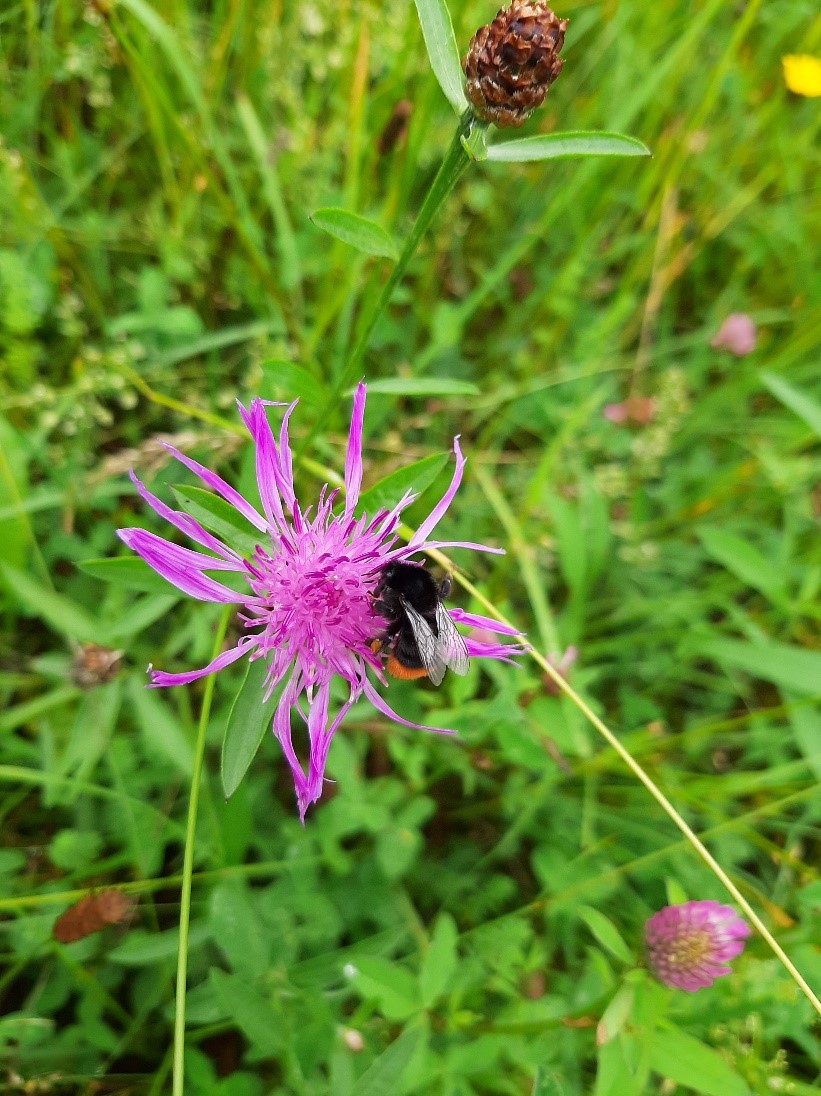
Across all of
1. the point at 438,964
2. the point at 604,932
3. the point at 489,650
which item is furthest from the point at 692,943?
the point at 489,650

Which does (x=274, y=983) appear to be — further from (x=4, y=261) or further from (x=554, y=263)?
(x=554, y=263)

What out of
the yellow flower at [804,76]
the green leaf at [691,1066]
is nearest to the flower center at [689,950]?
the green leaf at [691,1066]

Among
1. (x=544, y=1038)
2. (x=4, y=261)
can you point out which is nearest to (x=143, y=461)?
(x=4, y=261)

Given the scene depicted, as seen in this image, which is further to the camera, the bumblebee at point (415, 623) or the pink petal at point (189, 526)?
the bumblebee at point (415, 623)

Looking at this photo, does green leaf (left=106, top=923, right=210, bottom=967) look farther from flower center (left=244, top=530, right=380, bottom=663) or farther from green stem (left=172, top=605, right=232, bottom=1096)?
flower center (left=244, top=530, right=380, bottom=663)

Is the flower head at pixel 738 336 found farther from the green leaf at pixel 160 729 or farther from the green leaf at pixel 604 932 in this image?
the green leaf at pixel 160 729

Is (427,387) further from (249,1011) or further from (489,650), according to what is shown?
(249,1011)

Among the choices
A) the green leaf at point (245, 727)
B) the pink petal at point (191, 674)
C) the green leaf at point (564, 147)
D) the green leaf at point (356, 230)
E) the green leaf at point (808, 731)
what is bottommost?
the green leaf at point (808, 731)
